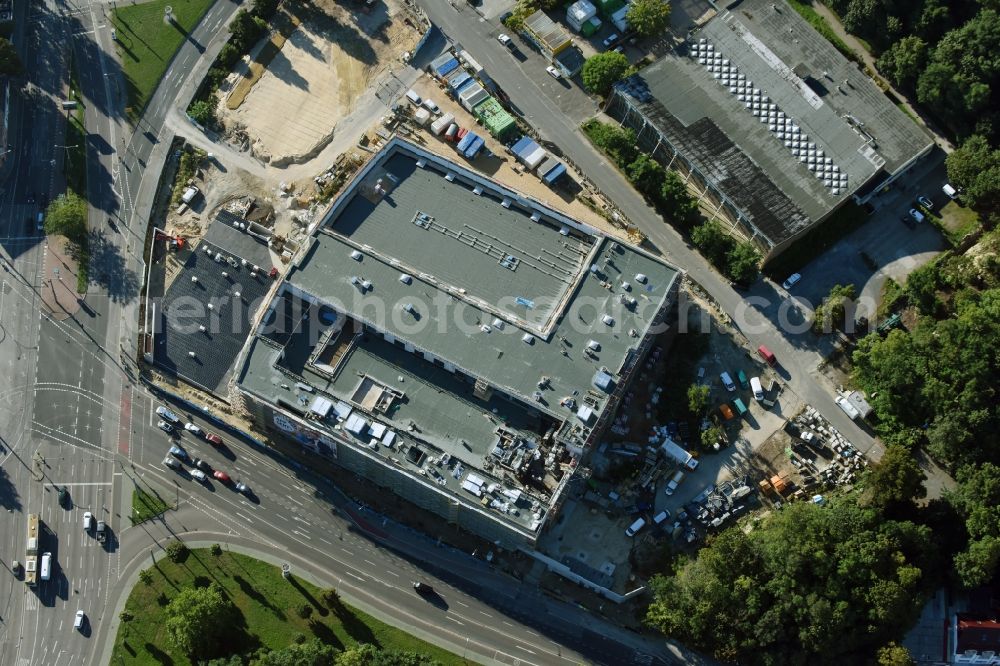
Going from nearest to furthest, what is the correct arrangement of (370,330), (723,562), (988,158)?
(723,562), (370,330), (988,158)

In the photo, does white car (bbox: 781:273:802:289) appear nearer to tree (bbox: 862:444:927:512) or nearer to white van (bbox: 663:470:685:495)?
tree (bbox: 862:444:927:512)

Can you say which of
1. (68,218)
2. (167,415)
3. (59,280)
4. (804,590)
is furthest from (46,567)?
(804,590)

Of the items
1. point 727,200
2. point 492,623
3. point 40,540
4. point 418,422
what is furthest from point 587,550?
point 40,540

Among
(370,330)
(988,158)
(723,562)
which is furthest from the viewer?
(988,158)

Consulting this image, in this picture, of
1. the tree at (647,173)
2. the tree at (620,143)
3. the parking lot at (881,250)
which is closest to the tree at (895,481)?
the parking lot at (881,250)

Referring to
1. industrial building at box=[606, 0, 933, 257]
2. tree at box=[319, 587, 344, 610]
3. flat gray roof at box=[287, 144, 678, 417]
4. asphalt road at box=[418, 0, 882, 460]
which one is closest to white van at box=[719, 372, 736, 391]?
asphalt road at box=[418, 0, 882, 460]

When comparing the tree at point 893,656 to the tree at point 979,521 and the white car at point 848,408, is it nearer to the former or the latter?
the tree at point 979,521

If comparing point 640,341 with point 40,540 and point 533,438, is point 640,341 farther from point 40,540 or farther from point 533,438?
point 40,540
